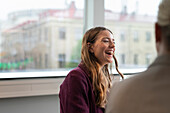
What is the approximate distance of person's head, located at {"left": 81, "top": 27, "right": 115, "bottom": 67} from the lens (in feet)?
5.32

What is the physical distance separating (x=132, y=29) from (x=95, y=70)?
1.43m

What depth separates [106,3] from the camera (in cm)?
262

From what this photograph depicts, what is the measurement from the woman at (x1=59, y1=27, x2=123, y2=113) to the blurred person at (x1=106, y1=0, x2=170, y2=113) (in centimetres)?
79

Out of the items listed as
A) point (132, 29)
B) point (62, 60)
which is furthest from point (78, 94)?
point (132, 29)

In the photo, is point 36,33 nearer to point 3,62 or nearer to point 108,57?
point 3,62

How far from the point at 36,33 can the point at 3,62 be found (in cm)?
43

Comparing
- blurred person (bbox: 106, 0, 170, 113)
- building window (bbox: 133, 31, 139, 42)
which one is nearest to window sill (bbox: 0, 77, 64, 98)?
building window (bbox: 133, 31, 139, 42)

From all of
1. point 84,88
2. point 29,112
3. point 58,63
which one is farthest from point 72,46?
point 84,88

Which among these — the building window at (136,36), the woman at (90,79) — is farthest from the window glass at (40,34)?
the woman at (90,79)

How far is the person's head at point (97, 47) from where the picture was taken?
5.32 ft

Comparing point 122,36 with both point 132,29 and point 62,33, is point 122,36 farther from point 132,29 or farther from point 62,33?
point 62,33

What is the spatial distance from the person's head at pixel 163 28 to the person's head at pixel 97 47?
3.18ft

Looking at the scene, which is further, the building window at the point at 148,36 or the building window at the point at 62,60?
the building window at the point at 148,36

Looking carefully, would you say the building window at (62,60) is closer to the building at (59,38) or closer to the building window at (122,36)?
the building at (59,38)
